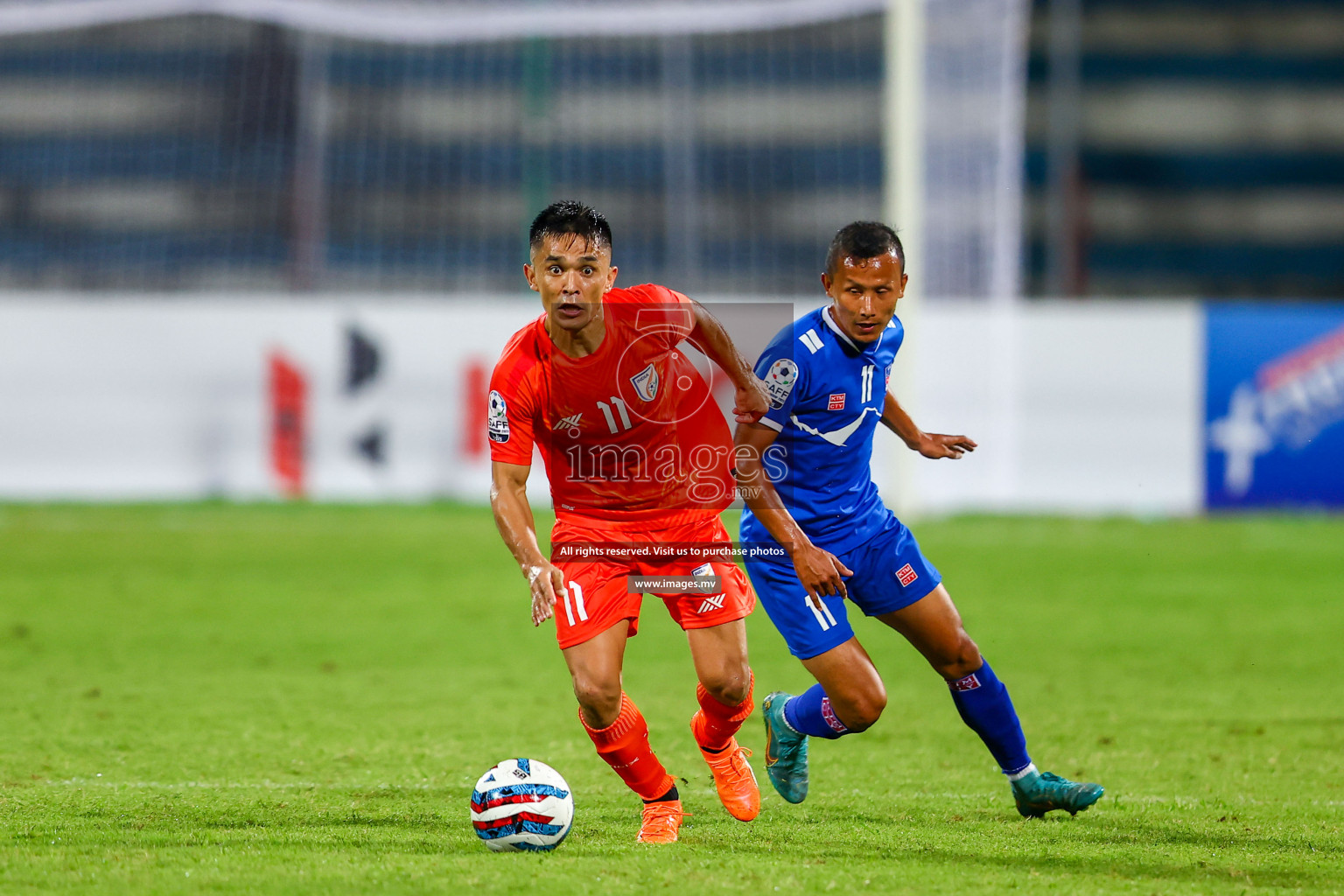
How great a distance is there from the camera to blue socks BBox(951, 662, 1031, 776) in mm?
4742

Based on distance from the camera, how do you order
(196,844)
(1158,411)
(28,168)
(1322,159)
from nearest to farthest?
(196,844)
(1158,411)
(28,168)
(1322,159)

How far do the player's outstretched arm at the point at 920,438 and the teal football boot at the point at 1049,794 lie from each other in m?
1.11

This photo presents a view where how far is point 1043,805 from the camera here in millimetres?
4676

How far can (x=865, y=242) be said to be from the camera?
462 centimetres

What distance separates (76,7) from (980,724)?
14066 mm

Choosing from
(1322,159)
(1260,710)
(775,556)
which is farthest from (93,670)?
(1322,159)

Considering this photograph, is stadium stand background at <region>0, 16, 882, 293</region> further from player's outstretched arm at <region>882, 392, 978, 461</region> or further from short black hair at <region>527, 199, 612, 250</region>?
short black hair at <region>527, 199, 612, 250</region>

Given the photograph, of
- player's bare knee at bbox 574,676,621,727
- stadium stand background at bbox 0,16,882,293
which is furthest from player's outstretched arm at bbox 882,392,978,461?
stadium stand background at bbox 0,16,882,293

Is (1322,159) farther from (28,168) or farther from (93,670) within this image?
(93,670)

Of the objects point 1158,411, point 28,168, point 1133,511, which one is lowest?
point 1133,511

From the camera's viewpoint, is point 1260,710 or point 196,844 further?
point 1260,710

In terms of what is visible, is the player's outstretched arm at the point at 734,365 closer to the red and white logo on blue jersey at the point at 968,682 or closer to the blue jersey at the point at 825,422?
the blue jersey at the point at 825,422

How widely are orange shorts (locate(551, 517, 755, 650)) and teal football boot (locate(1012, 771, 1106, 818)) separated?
3.43ft

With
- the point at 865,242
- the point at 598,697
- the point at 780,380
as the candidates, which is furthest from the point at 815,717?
the point at 865,242
